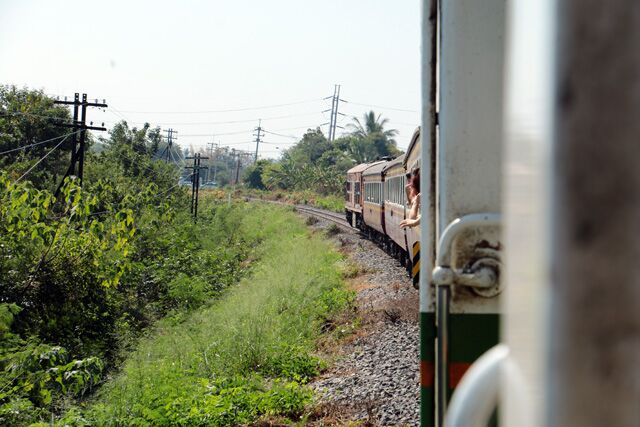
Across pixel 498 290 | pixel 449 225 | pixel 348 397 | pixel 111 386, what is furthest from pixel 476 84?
pixel 111 386

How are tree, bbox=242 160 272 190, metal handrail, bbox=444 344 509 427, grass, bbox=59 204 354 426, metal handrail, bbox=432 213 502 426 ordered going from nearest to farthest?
1. metal handrail, bbox=444 344 509 427
2. metal handrail, bbox=432 213 502 426
3. grass, bbox=59 204 354 426
4. tree, bbox=242 160 272 190

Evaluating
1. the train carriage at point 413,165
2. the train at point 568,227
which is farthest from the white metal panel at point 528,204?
the train carriage at point 413,165

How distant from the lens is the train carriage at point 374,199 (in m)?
19.4

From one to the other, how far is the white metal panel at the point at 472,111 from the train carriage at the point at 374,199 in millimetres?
16619

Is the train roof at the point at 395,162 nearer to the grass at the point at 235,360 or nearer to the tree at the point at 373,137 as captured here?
the grass at the point at 235,360

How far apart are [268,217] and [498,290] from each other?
1510 inches

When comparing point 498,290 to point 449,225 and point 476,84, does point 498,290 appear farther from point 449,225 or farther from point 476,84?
point 476,84

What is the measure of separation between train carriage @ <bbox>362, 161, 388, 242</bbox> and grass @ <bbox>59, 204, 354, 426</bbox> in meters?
2.43

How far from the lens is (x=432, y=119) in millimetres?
2248

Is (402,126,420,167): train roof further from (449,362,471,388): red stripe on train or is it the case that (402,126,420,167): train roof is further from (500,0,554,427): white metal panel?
(500,0,554,427): white metal panel

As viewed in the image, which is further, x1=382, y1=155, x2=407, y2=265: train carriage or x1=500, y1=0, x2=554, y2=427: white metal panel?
x1=382, y1=155, x2=407, y2=265: train carriage

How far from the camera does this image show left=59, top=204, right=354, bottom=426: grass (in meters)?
7.19

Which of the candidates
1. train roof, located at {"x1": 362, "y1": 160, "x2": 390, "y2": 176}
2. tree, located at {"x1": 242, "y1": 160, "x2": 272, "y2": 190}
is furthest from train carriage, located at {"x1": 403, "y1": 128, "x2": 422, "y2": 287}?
tree, located at {"x1": 242, "y1": 160, "x2": 272, "y2": 190}

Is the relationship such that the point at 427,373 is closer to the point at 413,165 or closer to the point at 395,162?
the point at 413,165
